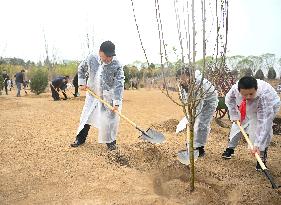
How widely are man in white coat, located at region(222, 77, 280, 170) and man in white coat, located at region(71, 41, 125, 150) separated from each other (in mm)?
1583

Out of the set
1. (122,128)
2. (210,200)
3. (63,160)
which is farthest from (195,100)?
(122,128)

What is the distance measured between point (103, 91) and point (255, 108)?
2.15 metres

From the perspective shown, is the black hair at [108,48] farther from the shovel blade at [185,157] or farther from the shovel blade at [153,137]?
the shovel blade at [185,157]

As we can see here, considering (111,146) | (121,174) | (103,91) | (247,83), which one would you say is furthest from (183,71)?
(111,146)

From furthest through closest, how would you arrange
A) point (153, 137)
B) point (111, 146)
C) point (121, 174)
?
point (111, 146), point (153, 137), point (121, 174)

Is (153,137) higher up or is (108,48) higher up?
(108,48)

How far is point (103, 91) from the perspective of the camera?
546 cm

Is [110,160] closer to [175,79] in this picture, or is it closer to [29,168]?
[29,168]

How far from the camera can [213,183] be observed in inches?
175

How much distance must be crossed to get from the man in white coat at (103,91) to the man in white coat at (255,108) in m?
1.58

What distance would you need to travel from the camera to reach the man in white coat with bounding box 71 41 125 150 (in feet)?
17.4

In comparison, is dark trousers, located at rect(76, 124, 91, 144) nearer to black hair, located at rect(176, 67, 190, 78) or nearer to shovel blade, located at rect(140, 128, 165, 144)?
shovel blade, located at rect(140, 128, 165, 144)

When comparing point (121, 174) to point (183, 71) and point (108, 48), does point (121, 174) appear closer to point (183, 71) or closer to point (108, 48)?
point (183, 71)

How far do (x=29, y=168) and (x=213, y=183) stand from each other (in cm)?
225
